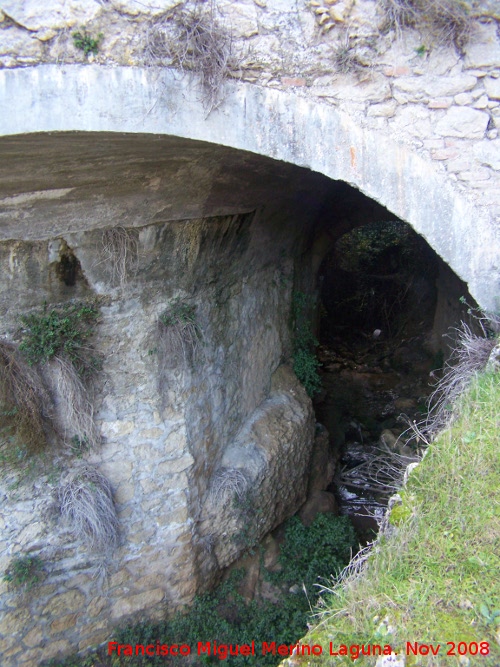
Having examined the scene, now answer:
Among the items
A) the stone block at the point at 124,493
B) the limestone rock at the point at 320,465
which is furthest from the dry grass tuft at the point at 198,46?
the limestone rock at the point at 320,465

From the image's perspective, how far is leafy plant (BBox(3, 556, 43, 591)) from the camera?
335cm

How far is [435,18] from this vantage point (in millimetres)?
2432

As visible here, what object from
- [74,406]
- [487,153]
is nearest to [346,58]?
[487,153]

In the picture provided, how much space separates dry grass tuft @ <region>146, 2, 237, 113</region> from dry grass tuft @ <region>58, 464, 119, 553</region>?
8.44 feet

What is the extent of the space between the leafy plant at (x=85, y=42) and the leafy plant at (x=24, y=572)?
10.2ft

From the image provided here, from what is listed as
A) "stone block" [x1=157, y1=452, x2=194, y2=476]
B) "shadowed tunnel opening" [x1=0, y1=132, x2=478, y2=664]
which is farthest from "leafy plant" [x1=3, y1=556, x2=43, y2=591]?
"stone block" [x1=157, y1=452, x2=194, y2=476]

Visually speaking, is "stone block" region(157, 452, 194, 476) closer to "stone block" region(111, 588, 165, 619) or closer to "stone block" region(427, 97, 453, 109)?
"stone block" region(111, 588, 165, 619)

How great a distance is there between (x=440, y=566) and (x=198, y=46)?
258 centimetres

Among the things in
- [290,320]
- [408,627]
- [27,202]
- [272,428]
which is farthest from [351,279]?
[408,627]

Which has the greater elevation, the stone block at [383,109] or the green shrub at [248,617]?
the stone block at [383,109]

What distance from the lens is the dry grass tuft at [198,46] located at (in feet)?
7.92

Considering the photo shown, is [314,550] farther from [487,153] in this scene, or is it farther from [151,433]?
[487,153]

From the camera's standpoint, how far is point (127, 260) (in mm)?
3406

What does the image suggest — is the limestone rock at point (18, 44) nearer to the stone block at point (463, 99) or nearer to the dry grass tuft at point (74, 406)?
the dry grass tuft at point (74, 406)
